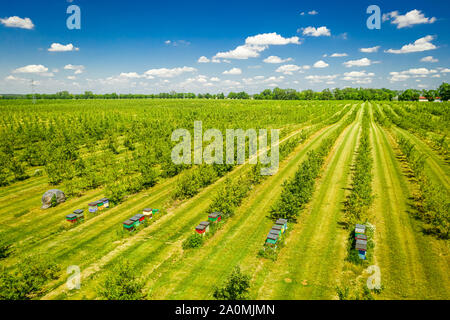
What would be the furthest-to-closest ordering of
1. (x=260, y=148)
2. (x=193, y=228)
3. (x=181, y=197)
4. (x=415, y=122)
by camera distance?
1. (x=415, y=122)
2. (x=260, y=148)
3. (x=181, y=197)
4. (x=193, y=228)

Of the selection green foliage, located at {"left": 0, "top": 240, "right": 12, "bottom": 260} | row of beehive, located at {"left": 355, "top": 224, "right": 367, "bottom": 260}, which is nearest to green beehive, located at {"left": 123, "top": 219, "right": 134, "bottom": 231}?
green foliage, located at {"left": 0, "top": 240, "right": 12, "bottom": 260}

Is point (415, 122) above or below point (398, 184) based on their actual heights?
above

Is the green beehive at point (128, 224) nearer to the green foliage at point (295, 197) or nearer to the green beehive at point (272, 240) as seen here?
the green beehive at point (272, 240)

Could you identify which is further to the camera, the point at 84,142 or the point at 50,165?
the point at 84,142

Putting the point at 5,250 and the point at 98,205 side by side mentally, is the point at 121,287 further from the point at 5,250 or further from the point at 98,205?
the point at 98,205

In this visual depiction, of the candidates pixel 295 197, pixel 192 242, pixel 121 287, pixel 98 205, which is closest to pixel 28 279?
pixel 121 287
